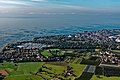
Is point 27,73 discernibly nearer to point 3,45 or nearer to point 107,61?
point 107,61

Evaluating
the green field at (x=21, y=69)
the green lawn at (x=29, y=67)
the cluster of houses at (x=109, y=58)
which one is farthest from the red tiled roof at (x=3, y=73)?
the cluster of houses at (x=109, y=58)

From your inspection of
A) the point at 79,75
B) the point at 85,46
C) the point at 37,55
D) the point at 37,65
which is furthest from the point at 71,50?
the point at 79,75

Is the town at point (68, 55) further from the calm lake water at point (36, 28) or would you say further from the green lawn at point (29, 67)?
the calm lake water at point (36, 28)

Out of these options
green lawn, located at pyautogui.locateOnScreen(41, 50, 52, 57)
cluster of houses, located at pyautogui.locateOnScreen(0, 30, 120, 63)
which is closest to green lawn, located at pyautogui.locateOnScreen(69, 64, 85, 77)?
cluster of houses, located at pyautogui.locateOnScreen(0, 30, 120, 63)

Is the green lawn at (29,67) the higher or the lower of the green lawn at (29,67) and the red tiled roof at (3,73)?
the lower

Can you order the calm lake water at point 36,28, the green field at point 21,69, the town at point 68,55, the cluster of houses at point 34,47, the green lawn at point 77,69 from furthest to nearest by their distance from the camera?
the calm lake water at point 36,28 → the cluster of houses at point 34,47 → the town at point 68,55 → the green lawn at point 77,69 → the green field at point 21,69

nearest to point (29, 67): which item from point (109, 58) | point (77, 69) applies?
point (77, 69)

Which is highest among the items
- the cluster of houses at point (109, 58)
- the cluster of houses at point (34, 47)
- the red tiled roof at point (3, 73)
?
the cluster of houses at point (34, 47)

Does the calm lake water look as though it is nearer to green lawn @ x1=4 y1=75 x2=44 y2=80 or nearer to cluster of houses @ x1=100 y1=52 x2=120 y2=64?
cluster of houses @ x1=100 y1=52 x2=120 y2=64
